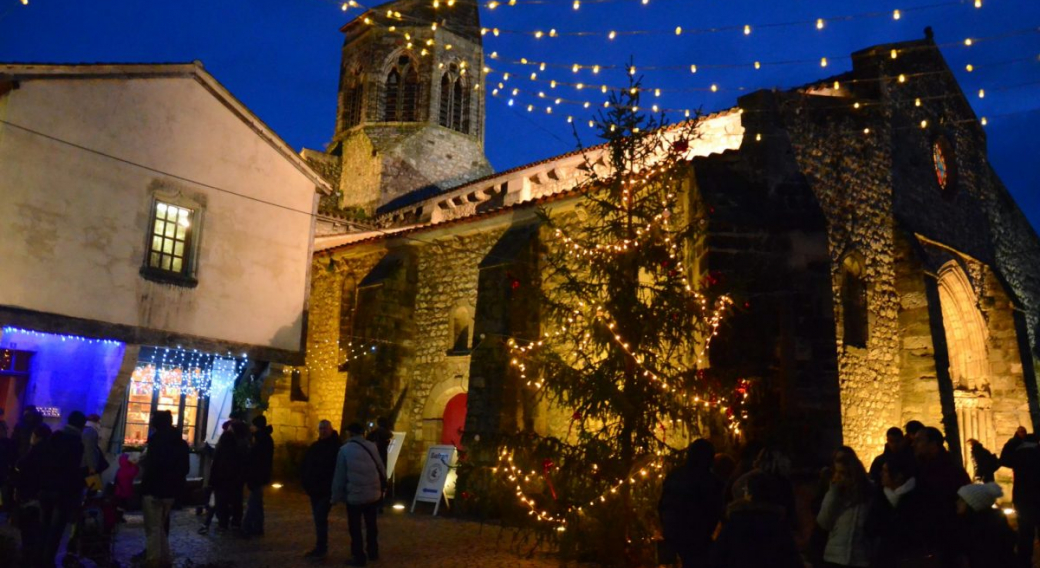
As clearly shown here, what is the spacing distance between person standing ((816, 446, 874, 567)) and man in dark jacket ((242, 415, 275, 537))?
22.2ft

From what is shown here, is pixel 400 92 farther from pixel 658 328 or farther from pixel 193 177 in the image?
pixel 658 328

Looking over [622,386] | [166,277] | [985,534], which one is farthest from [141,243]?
[985,534]

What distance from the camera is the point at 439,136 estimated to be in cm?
2934

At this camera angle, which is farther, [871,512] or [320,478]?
[320,478]

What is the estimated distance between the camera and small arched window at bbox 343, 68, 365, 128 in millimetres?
29797

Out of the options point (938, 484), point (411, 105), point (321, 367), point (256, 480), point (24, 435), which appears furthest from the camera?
point (411, 105)

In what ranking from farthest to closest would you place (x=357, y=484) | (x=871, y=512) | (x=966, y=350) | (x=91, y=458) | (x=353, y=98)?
(x=353, y=98) → (x=966, y=350) → (x=91, y=458) → (x=357, y=484) → (x=871, y=512)

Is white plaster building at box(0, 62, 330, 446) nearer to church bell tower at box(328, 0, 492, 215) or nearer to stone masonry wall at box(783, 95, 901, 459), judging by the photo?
stone masonry wall at box(783, 95, 901, 459)

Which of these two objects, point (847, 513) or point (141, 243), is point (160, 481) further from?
point (141, 243)

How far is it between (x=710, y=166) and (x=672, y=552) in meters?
6.90

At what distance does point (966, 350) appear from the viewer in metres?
15.8

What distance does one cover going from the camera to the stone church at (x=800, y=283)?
34.7 ft

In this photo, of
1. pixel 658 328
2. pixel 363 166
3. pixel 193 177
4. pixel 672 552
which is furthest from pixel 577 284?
pixel 363 166

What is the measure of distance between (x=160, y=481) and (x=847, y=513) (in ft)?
19.2
